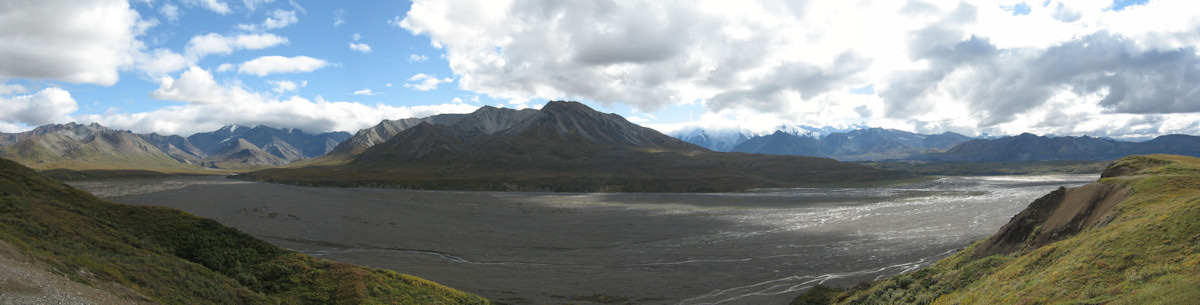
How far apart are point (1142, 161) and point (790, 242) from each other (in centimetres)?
2200

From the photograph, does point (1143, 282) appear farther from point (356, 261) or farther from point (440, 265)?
point (356, 261)

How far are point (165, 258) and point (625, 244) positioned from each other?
33.3 meters

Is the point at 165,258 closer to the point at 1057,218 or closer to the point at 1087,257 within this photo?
the point at 1087,257

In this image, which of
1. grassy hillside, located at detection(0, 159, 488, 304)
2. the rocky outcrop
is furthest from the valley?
the rocky outcrop

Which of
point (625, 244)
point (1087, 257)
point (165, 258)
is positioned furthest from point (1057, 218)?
point (165, 258)

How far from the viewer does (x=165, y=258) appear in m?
18.4

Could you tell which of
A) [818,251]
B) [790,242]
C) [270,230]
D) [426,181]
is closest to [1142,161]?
[818,251]

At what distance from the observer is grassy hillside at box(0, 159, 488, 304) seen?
15.3 meters

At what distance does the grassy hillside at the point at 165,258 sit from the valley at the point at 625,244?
8033 millimetres

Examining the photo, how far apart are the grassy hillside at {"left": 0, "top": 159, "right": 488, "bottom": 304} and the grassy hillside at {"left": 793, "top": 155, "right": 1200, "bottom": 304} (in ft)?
55.1

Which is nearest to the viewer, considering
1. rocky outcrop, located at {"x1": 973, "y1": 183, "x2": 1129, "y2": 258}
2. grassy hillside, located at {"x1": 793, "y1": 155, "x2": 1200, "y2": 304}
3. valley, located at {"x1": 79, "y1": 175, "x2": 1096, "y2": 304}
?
grassy hillside, located at {"x1": 793, "y1": 155, "x2": 1200, "y2": 304}

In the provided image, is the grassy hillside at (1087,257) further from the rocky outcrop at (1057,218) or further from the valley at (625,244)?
the valley at (625,244)

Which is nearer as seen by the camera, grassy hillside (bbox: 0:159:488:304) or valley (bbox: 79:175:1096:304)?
grassy hillside (bbox: 0:159:488:304)

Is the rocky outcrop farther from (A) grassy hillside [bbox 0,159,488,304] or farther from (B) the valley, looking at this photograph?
(A) grassy hillside [bbox 0,159,488,304]
